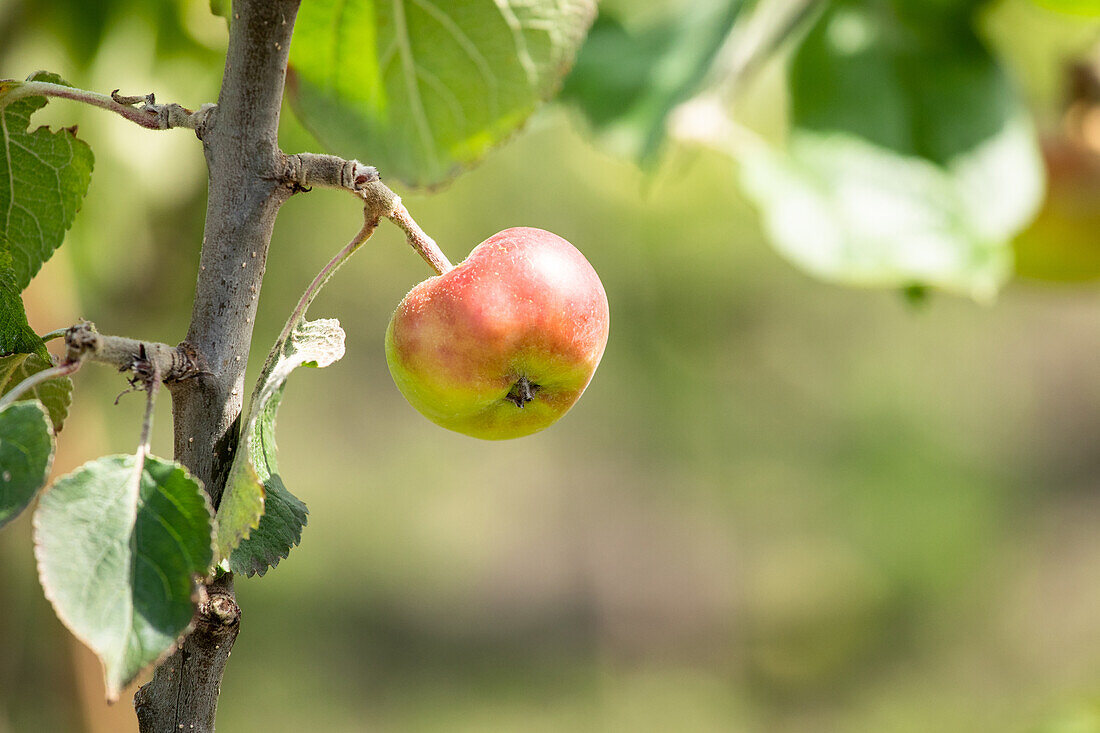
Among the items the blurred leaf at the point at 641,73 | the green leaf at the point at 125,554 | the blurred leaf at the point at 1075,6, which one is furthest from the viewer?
the blurred leaf at the point at 641,73

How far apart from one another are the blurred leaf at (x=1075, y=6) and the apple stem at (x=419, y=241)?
1.49 feet

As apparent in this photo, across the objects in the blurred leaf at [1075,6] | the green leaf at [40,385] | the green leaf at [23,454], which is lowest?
the green leaf at [23,454]

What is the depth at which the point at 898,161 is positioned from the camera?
0.67 m

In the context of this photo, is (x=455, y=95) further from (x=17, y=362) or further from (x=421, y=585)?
(x=421, y=585)

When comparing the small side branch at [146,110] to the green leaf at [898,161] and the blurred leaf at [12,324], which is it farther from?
the green leaf at [898,161]

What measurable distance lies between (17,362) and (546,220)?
2.40 m

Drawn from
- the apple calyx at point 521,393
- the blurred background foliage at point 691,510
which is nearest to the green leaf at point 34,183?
the apple calyx at point 521,393

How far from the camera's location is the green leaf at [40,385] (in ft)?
0.94

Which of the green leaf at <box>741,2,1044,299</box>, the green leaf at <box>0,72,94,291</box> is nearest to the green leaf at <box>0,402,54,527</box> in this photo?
the green leaf at <box>0,72,94,291</box>

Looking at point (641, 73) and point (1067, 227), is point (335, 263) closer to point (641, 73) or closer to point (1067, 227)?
point (641, 73)

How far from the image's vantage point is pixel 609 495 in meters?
4.05

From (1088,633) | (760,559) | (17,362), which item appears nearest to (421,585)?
(760,559)

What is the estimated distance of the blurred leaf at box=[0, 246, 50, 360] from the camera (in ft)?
0.91

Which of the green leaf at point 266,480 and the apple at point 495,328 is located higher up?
the apple at point 495,328
